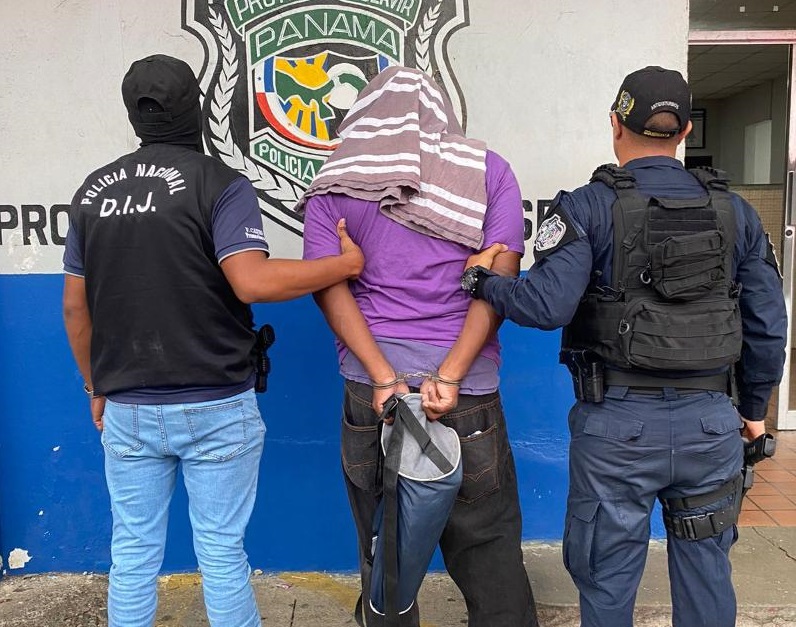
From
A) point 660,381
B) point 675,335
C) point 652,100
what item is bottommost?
point 660,381

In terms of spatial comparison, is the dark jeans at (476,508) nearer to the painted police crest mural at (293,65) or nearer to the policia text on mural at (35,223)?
the painted police crest mural at (293,65)

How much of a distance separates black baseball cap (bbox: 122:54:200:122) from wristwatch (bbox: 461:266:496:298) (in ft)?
2.83

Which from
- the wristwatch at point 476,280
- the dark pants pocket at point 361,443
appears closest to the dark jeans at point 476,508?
the dark pants pocket at point 361,443

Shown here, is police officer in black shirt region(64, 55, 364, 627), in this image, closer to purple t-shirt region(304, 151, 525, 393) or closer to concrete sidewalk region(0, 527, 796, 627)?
purple t-shirt region(304, 151, 525, 393)

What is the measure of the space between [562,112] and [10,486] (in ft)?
8.97

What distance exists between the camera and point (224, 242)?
1.81 m

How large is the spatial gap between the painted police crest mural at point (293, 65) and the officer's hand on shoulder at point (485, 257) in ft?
3.73

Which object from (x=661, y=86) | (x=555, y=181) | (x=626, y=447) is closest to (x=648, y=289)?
Result: (x=626, y=447)

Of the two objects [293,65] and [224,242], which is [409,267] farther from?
[293,65]

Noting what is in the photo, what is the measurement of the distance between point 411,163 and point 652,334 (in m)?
0.77

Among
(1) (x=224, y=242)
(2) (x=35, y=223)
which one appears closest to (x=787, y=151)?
(1) (x=224, y=242)

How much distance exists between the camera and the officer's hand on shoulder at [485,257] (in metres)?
1.90

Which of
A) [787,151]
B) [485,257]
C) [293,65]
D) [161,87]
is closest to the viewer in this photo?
[161,87]

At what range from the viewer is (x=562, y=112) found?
9.45 feet
